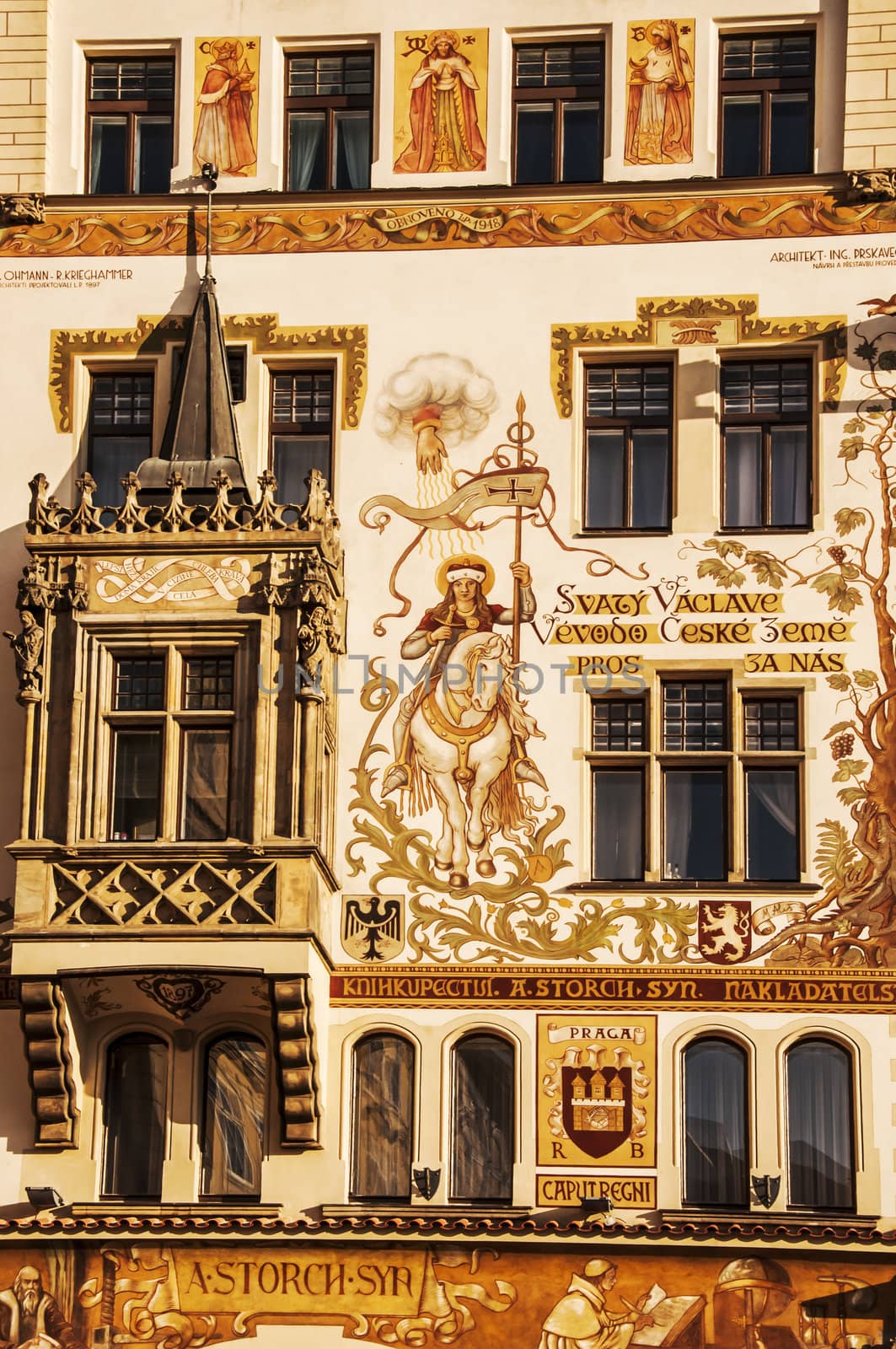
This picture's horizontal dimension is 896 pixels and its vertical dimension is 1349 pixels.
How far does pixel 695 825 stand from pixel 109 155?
9462 mm

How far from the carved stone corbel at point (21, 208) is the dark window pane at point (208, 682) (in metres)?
5.45

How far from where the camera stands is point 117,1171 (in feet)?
98.1

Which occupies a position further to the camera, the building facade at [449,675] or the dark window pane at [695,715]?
the dark window pane at [695,715]

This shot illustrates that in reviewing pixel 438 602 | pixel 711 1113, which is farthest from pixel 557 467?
pixel 711 1113

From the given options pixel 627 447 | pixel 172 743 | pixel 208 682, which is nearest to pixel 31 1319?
pixel 172 743

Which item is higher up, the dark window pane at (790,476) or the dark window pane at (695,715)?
the dark window pane at (790,476)

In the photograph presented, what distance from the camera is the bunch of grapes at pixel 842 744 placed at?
99.9ft

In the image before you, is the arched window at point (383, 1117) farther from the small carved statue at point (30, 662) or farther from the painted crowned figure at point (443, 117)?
the painted crowned figure at point (443, 117)

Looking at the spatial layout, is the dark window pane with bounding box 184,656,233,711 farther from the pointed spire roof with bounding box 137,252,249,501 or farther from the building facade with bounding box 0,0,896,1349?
the pointed spire roof with bounding box 137,252,249,501

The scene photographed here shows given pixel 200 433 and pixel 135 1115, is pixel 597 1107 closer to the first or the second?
pixel 135 1115

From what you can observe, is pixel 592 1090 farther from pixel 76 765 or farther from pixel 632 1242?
pixel 76 765

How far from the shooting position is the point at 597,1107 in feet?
97.3

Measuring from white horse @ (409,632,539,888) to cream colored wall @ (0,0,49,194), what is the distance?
6.90m

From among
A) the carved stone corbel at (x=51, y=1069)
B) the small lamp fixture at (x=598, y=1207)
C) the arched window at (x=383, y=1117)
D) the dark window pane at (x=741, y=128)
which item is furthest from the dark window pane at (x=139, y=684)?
the dark window pane at (x=741, y=128)
